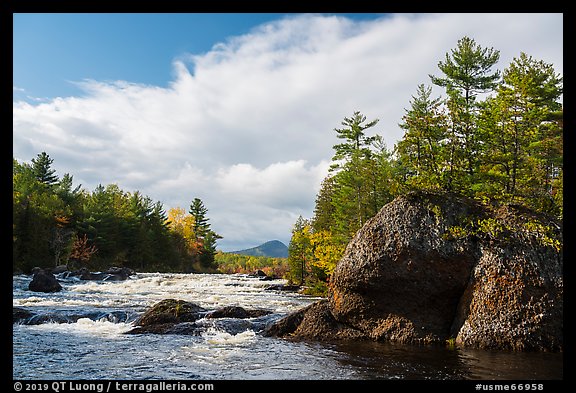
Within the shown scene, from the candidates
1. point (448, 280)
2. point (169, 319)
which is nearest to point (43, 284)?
point (169, 319)

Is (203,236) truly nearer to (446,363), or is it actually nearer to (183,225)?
(183,225)

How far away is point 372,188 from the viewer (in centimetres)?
3700

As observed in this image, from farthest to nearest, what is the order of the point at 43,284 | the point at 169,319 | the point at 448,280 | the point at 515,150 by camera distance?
the point at 43,284, the point at 515,150, the point at 169,319, the point at 448,280

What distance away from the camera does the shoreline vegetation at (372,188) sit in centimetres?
2116

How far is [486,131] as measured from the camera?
23.0m

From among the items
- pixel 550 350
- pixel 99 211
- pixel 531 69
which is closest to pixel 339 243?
pixel 531 69

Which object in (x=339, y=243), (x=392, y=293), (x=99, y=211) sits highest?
(x=99, y=211)

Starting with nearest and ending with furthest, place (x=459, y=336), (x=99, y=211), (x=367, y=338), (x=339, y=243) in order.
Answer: (x=459, y=336)
(x=367, y=338)
(x=339, y=243)
(x=99, y=211)

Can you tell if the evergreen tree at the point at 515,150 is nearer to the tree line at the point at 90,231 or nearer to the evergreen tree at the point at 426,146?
→ the evergreen tree at the point at 426,146

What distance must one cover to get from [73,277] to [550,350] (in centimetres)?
4614

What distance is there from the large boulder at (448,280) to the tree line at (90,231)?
46.3 m

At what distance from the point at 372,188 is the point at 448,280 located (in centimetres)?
2243
